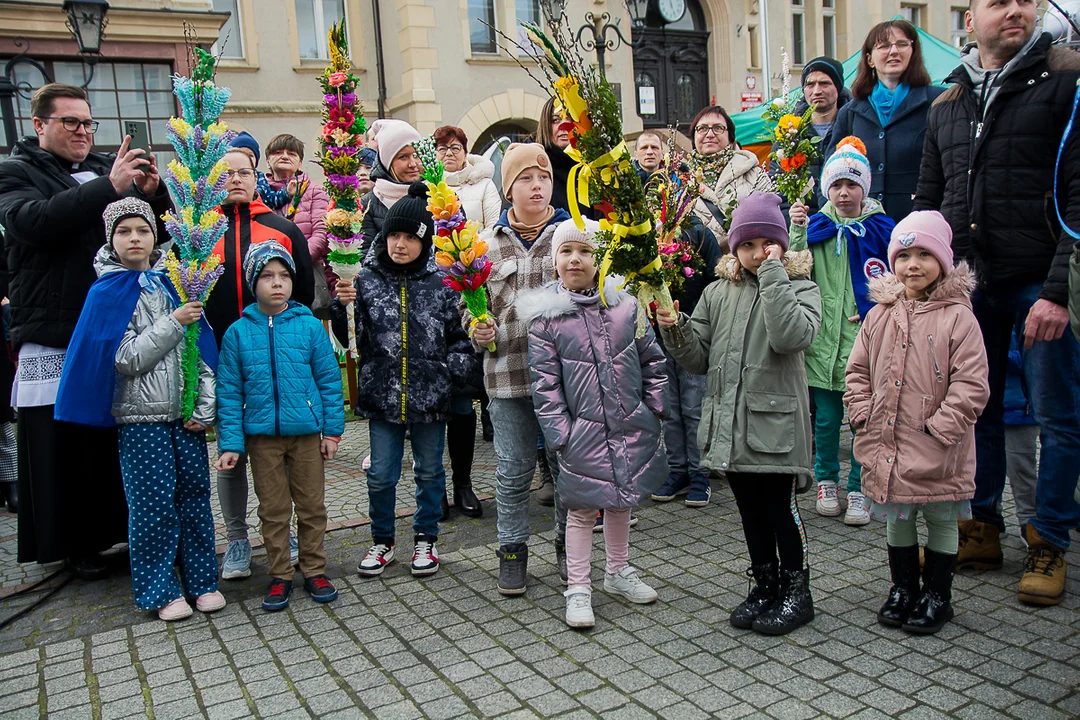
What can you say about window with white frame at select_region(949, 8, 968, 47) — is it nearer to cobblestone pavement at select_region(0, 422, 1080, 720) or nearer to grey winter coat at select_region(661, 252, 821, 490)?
cobblestone pavement at select_region(0, 422, 1080, 720)

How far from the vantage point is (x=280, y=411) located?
4395 millimetres

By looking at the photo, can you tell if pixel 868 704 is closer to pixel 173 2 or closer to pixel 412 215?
pixel 412 215

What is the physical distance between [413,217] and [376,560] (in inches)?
72.8

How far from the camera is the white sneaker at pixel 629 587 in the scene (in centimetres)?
420

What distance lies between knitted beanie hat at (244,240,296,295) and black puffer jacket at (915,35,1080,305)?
331 centimetres

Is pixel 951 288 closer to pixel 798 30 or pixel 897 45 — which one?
pixel 897 45

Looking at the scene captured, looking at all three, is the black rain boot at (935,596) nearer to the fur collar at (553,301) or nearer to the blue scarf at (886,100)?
the fur collar at (553,301)

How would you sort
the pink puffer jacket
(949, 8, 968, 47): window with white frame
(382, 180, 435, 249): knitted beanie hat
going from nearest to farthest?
1. the pink puffer jacket
2. (382, 180, 435, 249): knitted beanie hat
3. (949, 8, 968, 47): window with white frame

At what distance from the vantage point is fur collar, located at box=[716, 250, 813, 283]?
12.8 ft

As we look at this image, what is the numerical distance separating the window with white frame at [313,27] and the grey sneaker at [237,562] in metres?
15.0

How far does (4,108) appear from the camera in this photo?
897 cm

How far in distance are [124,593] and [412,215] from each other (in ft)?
8.30

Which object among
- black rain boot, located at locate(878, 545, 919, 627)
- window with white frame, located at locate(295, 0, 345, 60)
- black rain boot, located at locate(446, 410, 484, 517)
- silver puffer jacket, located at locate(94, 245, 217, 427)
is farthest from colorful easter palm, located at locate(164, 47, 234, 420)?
window with white frame, located at locate(295, 0, 345, 60)

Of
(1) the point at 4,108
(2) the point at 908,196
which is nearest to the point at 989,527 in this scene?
(2) the point at 908,196
